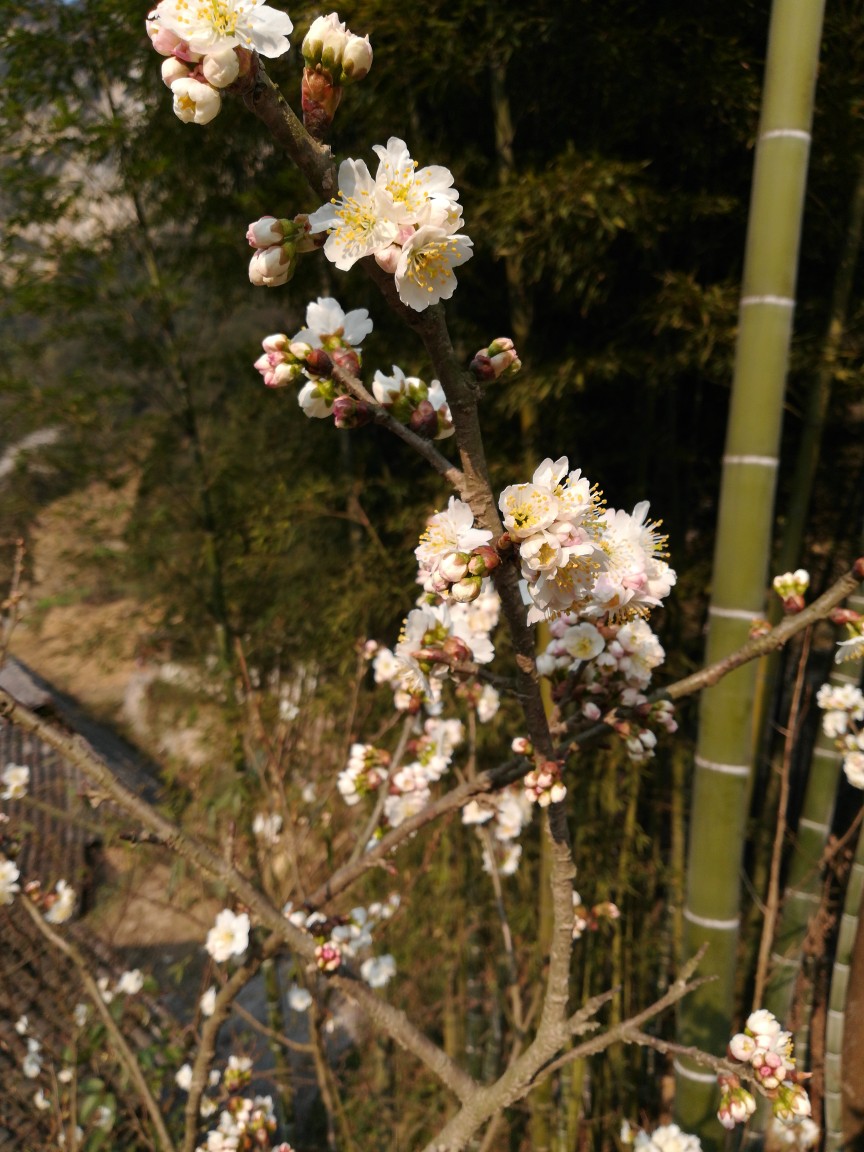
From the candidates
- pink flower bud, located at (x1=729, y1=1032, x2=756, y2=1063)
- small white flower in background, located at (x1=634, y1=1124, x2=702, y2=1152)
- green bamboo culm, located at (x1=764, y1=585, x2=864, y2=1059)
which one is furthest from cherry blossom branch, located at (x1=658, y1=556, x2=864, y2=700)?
green bamboo culm, located at (x1=764, y1=585, x2=864, y2=1059)

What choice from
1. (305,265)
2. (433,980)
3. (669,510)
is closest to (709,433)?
(669,510)

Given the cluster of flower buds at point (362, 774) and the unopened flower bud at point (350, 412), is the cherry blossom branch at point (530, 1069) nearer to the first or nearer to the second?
the cluster of flower buds at point (362, 774)

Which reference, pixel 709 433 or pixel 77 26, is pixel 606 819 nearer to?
pixel 709 433

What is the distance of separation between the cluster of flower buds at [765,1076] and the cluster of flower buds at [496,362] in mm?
801

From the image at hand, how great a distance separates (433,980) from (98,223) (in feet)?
10.7

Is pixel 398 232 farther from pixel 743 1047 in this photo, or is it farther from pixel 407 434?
pixel 743 1047

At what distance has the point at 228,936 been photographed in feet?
5.60

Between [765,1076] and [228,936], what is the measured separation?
131 centimetres

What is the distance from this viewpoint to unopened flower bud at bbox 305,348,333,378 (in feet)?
1.90

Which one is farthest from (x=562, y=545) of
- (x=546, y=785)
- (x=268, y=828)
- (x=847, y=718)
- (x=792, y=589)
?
(x=268, y=828)

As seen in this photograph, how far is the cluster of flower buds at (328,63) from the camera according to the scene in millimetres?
476

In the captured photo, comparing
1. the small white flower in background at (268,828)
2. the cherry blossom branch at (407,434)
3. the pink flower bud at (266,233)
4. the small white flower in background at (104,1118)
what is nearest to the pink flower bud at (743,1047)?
the cherry blossom branch at (407,434)

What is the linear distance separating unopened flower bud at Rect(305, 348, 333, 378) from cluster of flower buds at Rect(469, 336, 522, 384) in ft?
0.40

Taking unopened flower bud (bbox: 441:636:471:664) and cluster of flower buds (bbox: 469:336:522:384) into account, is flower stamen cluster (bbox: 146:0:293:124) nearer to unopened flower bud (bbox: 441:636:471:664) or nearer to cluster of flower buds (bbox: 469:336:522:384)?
cluster of flower buds (bbox: 469:336:522:384)
